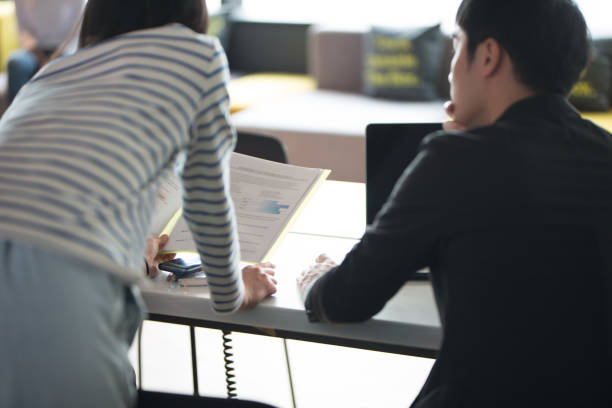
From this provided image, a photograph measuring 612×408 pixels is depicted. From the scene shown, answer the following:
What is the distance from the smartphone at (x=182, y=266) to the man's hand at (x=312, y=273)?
0.20 metres

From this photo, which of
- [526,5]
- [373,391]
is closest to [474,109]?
[526,5]

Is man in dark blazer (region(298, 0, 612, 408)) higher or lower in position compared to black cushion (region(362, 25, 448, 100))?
higher

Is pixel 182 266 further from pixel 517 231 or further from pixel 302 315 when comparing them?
pixel 517 231

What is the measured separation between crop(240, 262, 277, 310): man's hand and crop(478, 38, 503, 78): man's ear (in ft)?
1.66

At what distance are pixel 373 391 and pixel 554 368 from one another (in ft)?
4.74

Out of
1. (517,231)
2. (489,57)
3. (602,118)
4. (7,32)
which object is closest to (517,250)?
(517,231)

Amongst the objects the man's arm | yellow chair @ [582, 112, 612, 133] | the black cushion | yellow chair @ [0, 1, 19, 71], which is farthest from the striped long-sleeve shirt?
yellow chair @ [0, 1, 19, 71]

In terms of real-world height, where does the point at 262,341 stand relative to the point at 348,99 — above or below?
below

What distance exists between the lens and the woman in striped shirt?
0.81 metres

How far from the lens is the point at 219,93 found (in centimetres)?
97

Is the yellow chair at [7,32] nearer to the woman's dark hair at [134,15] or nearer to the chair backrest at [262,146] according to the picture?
the chair backrest at [262,146]

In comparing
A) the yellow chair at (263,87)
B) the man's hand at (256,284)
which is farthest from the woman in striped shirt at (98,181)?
the yellow chair at (263,87)

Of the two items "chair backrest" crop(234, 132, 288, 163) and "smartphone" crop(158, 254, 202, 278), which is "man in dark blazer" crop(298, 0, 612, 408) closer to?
"smartphone" crop(158, 254, 202, 278)

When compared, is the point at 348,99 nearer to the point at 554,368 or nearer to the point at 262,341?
the point at 262,341
